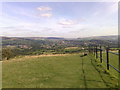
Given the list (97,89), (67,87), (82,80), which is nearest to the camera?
(97,89)

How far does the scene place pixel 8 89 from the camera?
8.16 feet

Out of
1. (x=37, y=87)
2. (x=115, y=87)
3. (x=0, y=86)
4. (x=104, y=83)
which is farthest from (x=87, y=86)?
(x=0, y=86)

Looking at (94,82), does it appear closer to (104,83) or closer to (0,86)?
(104,83)

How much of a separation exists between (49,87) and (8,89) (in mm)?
1149

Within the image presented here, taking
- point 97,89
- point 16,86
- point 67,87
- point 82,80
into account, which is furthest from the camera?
point 82,80

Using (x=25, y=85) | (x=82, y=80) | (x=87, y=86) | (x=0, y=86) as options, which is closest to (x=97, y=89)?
(x=87, y=86)

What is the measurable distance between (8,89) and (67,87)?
5.39ft

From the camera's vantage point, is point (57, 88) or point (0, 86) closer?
point (57, 88)

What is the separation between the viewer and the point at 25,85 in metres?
2.66

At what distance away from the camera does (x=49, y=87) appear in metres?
2.46

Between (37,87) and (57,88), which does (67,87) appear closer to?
(57,88)

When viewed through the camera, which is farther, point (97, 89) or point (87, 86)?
point (87, 86)

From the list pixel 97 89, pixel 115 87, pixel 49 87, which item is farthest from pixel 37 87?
pixel 115 87

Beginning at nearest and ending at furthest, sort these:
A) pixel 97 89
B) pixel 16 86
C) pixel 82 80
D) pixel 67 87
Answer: pixel 97 89 → pixel 67 87 → pixel 16 86 → pixel 82 80
